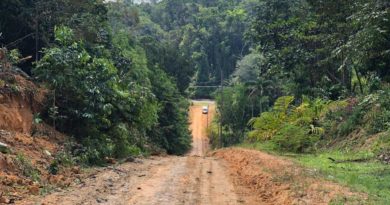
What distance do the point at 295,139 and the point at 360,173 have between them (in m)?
9.80

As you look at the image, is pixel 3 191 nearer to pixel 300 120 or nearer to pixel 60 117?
pixel 60 117

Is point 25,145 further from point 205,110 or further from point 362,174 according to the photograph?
point 205,110

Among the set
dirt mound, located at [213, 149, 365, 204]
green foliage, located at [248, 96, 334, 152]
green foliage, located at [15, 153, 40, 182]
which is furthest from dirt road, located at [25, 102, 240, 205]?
green foliage, located at [248, 96, 334, 152]

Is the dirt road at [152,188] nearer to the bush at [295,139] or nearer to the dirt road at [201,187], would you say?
the dirt road at [201,187]

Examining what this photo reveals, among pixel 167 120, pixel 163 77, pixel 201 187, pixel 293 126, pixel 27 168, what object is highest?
pixel 163 77

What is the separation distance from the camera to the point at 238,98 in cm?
5625

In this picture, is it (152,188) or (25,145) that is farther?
(25,145)

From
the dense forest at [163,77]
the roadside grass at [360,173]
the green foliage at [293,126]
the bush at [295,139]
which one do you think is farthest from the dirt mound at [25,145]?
the green foliage at [293,126]

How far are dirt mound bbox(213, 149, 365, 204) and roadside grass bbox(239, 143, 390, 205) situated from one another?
0.42 meters

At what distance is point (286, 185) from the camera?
1159cm

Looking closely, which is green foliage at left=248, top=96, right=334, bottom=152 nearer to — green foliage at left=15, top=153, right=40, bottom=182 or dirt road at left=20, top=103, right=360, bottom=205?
dirt road at left=20, top=103, right=360, bottom=205

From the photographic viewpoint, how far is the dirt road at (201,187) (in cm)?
1012

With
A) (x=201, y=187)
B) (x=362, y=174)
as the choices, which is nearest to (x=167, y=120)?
(x=201, y=187)

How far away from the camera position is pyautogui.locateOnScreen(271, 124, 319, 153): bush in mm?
22953
